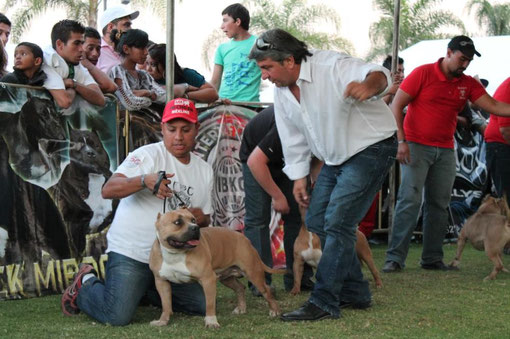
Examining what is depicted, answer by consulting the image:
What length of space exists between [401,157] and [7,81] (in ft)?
12.6

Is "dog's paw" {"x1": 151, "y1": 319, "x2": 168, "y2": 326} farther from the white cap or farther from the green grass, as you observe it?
the white cap

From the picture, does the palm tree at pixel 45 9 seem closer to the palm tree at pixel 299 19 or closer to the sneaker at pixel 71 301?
the palm tree at pixel 299 19

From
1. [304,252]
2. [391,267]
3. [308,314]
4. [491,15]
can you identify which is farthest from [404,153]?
[491,15]

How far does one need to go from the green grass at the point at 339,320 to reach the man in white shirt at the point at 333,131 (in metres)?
0.30

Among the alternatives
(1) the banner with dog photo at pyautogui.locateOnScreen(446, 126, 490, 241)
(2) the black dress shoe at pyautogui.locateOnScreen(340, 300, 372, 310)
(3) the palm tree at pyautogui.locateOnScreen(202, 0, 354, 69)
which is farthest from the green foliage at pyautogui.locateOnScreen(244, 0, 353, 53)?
(2) the black dress shoe at pyautogui.locateOnScreen(340, 300, 372, 310)

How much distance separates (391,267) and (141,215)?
135 inches

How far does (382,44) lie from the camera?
35.3 m

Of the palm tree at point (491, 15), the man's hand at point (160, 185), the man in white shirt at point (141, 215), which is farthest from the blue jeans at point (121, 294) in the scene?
the palm tree at point (491, 15)

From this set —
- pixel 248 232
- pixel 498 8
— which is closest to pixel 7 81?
pixel 248 232

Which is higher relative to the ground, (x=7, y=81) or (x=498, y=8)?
(x=498, y=8)

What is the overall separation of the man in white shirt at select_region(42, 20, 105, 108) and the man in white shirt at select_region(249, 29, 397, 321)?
190cm

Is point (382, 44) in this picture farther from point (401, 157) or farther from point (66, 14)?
point (401, 157)

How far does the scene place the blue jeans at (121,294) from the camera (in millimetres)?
4945

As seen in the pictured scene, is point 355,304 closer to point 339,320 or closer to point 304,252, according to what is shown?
point 339,320
